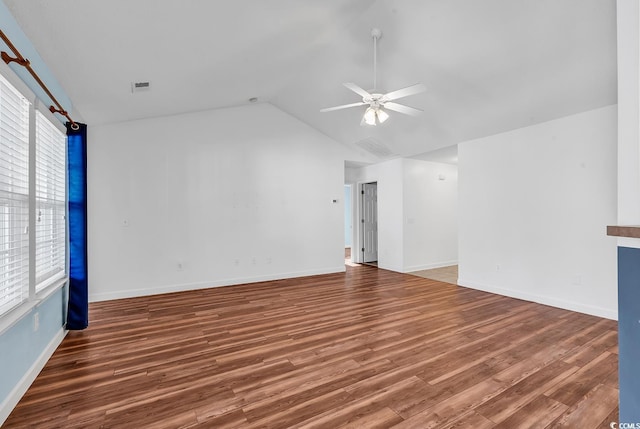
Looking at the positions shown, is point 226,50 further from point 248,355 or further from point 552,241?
point 552,241

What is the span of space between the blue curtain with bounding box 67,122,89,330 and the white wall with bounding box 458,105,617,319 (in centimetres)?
550

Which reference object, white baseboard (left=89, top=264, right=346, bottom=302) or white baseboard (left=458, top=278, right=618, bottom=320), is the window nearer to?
white baseboard (left=89, top=264, right=346, bottom=302)

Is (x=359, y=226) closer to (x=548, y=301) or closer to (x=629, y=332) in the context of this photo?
(x=548, y=301)

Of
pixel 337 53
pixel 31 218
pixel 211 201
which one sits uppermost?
pixel 337 53

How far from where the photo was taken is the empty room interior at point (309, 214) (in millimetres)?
1955

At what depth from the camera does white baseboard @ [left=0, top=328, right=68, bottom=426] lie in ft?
6.07

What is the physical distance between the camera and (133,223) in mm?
4699

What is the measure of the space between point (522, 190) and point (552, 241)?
821 mm

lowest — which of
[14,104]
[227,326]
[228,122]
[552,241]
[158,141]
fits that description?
[227,326]

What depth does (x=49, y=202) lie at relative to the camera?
280 centimetres

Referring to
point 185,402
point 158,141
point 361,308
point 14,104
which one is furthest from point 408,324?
point 158,141

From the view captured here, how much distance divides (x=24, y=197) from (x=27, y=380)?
1.34 metres

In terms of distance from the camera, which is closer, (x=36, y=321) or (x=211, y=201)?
(x=36, y=321)

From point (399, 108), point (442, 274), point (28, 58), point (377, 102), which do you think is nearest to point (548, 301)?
point (442, 274)
